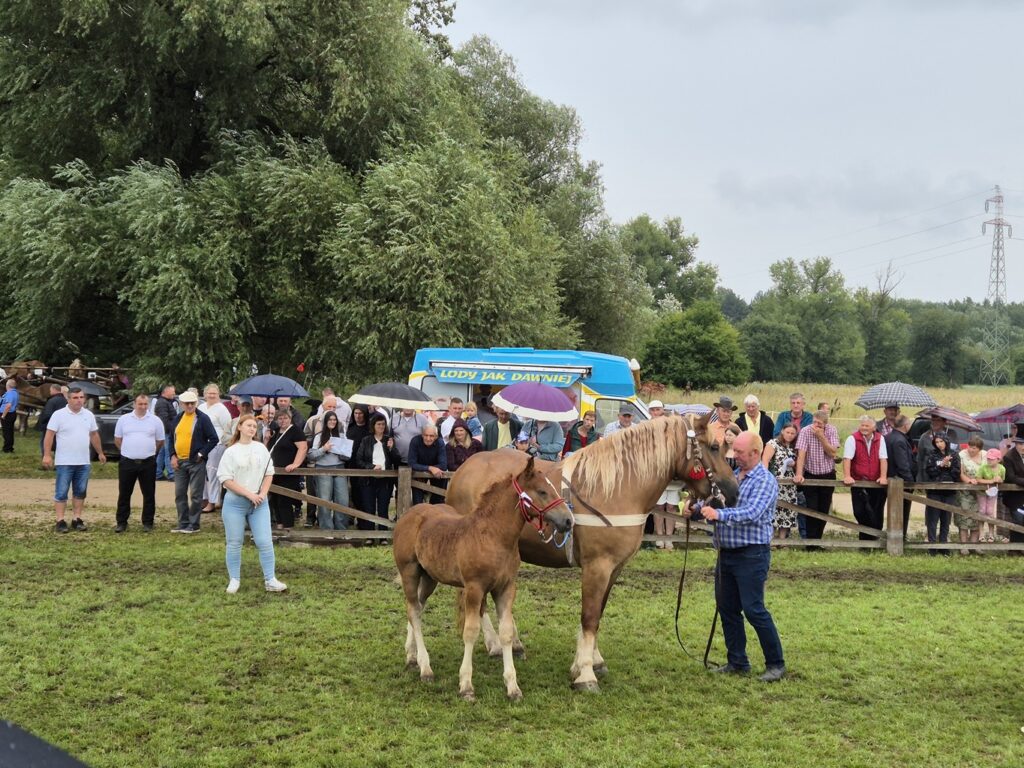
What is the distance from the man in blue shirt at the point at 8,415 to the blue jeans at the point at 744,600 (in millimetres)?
19689

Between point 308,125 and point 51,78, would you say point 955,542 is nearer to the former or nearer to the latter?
point 308,125

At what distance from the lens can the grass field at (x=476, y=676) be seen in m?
6.24

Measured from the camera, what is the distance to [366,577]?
1127 centimetres

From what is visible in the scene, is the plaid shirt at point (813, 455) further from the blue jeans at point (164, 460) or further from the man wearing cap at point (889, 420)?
the blue jeans at point (164, 460)

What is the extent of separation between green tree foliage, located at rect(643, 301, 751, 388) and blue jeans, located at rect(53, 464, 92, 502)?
46.0 meters

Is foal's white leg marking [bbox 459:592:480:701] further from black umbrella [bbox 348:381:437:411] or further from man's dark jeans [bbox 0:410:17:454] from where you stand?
man's dark jeans [bbox 0:410:17:454]

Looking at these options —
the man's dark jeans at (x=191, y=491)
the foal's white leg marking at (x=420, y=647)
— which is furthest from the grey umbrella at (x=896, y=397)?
the man's dark jeans at (x=191, y=491)

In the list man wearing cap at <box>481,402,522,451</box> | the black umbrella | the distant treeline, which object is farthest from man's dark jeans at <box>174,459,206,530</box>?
the distant treeline

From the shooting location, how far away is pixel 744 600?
7.80m

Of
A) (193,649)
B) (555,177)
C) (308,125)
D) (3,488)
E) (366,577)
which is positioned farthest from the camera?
(555,177)

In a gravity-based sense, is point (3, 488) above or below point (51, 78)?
below

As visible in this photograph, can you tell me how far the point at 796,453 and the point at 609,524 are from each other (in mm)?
7109

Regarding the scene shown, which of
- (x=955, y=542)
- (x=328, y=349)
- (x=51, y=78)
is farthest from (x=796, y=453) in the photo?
(x=51, y=78)

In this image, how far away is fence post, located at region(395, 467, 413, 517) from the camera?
12953 millimetres
